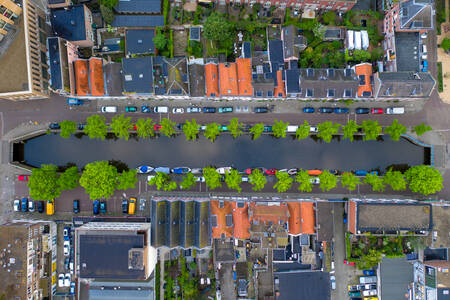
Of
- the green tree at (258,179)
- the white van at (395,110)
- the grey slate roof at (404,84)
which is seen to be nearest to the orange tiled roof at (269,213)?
the green tree at (258,179)

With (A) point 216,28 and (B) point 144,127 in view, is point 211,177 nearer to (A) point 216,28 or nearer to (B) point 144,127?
(B) point 144,127

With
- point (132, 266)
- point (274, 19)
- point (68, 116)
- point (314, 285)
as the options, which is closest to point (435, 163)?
point (314, 285)

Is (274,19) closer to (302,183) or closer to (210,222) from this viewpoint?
(302,183)

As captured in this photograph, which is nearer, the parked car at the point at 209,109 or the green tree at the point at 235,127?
the green tree at the point at 235,127

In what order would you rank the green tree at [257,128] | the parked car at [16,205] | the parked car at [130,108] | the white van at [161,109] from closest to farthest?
the green tree at [257,128]
the parked car at [16,205]
the white van at [161,109]
the parked car at [130,108]

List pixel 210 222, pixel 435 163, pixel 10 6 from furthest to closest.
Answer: pixel 435 163
pixel 210 222
pixel 10 6

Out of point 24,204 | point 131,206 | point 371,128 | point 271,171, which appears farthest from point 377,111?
point 24,204

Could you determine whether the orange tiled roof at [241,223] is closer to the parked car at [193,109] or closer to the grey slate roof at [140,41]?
the parked car at [193,109]
